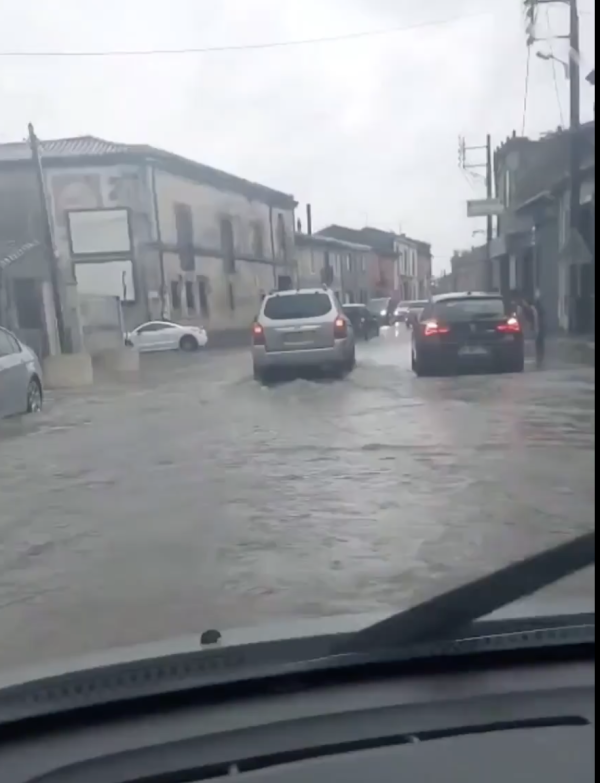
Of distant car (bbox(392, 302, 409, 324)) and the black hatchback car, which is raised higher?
the black hatchback car

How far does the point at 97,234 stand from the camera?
16016 millimetres

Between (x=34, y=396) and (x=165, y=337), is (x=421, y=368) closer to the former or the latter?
(x=34, y=396)

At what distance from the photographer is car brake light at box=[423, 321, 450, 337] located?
49.1 feet

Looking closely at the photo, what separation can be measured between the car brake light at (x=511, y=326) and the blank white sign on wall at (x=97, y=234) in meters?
5.87

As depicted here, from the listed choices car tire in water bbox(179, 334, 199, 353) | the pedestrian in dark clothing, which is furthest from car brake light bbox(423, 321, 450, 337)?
car tire in water bbox(179, 334, 199, 353)

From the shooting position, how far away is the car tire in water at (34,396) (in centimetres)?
1268

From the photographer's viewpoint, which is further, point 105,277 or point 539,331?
point 539,331

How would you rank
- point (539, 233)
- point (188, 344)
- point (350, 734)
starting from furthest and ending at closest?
point (539, 233) → point (188, 344) → point (350, 734)

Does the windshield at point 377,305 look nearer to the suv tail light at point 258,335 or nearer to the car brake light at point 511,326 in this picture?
the suv tail light at point 258,335

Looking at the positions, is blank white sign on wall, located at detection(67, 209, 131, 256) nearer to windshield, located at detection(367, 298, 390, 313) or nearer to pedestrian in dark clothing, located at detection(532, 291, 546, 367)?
pedestrian in dark clothing, located at detection(532, 291, 546, 367)

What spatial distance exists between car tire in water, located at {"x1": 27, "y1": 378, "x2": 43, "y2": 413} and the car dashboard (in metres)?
11.1

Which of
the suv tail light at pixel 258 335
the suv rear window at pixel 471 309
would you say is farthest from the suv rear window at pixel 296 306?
the suv rear window at pixel 471 309

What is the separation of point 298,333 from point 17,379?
4727 millimetres

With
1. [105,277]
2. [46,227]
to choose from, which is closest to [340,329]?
[105,277]
